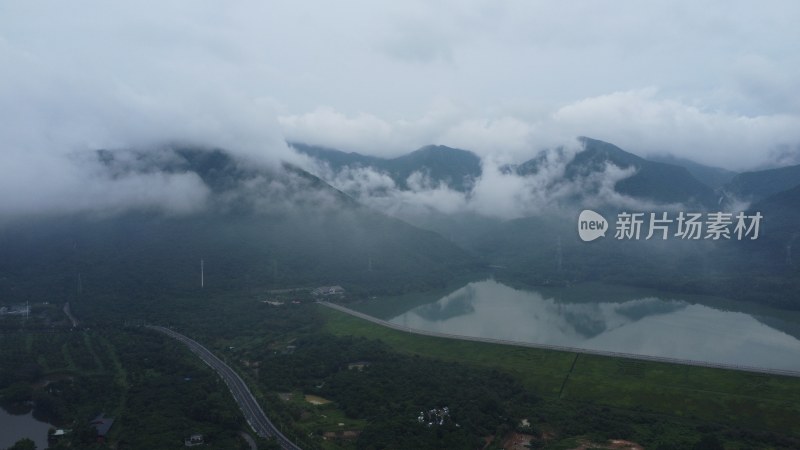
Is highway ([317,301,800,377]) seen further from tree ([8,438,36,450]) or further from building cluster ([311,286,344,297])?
tree ([8,438,36,450])

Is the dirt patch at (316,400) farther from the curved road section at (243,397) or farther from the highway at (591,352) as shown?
the highway at (591,352)

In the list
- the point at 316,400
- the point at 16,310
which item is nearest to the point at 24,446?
the point at 316,400

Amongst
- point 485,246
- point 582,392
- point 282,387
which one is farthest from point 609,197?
point 282,387

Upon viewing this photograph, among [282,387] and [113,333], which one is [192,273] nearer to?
[113,333]

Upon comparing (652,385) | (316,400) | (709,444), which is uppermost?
(709,444)

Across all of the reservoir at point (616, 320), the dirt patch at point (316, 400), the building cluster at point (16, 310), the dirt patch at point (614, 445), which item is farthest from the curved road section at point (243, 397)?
the reservoir at point (616, 320)

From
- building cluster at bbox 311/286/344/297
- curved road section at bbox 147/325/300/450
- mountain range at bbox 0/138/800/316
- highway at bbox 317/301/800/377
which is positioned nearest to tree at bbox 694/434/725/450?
highway at bbox 317/301/800/377

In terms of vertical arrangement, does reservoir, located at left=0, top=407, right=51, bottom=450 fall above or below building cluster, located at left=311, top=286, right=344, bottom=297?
below

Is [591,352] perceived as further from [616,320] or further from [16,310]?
[16,310]
